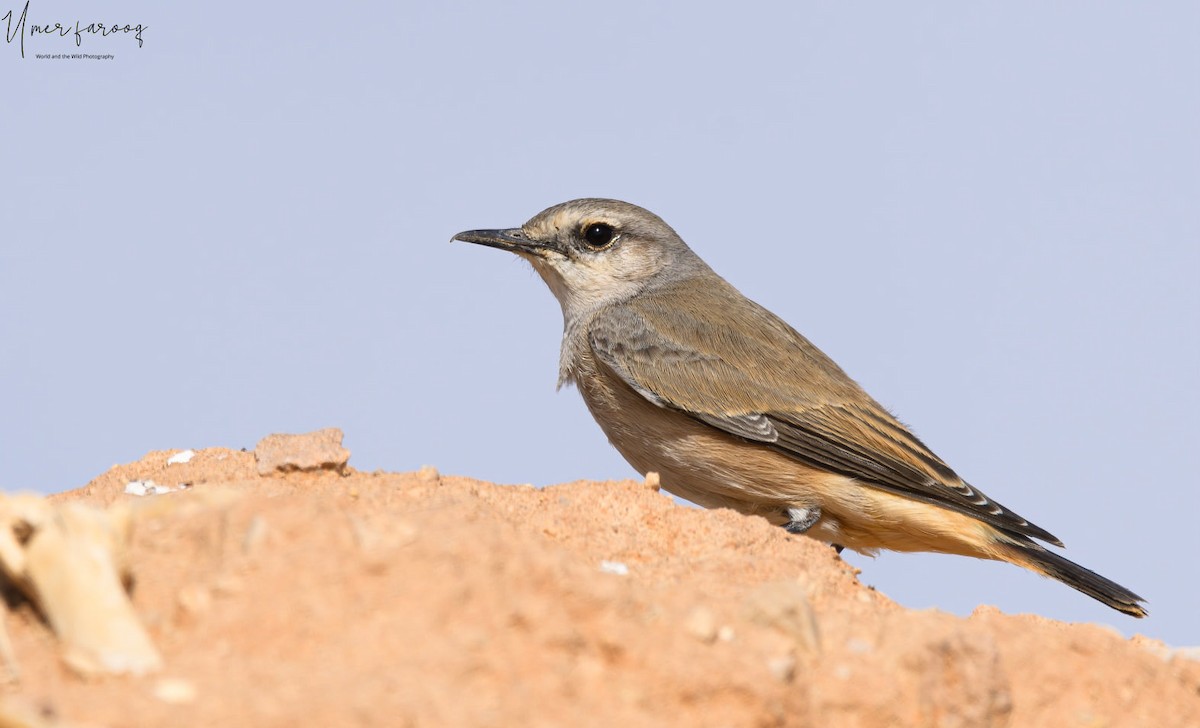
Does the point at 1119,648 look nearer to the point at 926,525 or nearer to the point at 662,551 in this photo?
the point at 662,551

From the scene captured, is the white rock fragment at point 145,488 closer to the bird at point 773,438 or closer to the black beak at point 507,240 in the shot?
the bird at point 773,438

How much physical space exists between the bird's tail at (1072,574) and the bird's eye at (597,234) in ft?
12.2

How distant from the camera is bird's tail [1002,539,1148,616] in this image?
26.0 feet

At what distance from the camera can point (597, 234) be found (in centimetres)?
991

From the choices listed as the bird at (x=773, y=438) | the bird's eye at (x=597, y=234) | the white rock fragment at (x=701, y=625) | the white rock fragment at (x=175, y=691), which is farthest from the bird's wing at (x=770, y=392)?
the white rock fragment at (x=175, y=691)

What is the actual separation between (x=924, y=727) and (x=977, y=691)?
282 mm

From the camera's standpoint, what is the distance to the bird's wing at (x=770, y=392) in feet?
27.3

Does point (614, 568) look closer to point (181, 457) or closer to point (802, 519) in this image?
point (181, 457)

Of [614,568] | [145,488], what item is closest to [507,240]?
[145,488]

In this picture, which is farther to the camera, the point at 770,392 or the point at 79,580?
the point at 770,392

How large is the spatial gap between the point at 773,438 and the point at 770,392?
1.52 ft

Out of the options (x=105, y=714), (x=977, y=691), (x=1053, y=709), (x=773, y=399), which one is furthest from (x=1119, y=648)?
(x=105, y=714)

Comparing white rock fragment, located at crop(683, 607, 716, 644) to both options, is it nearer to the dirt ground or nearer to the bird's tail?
the dirt ground

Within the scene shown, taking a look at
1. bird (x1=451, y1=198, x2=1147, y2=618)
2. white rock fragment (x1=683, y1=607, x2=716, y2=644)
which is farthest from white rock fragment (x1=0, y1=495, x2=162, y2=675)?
bird (x1=451, y1=198, x2=1147, y2=618)
